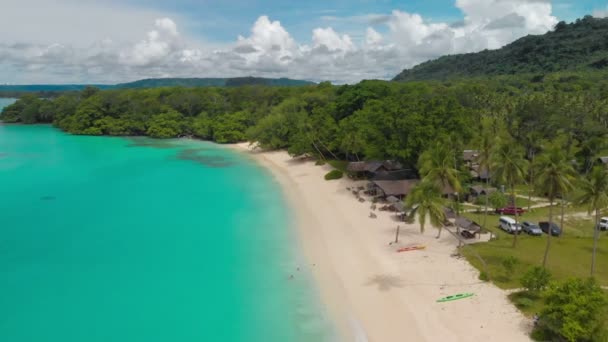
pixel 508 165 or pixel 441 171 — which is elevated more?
pixel 508 165

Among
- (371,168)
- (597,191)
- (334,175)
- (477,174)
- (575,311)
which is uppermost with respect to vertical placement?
(597,191)

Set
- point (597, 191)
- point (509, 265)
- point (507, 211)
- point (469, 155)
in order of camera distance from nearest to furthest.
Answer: point (597, 191) → point (509, 265) → point (507, 211) → point (469, 155)

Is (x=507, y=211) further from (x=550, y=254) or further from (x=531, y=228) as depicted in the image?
(x=550, y=254)

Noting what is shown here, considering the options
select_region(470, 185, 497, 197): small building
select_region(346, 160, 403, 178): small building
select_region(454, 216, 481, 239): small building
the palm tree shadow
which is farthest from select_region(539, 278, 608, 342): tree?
select_region(346, 160, 403, 178): small building

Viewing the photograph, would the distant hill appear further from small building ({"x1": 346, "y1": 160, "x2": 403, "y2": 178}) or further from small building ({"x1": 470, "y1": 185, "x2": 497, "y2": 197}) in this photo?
small building ({"x1": 470, "y1": 185, "x2": 497, "y2": 197})

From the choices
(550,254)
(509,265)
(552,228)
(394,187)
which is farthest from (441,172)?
(394,187)

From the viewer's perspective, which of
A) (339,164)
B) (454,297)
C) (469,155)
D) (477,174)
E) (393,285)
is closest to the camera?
(454,297)
